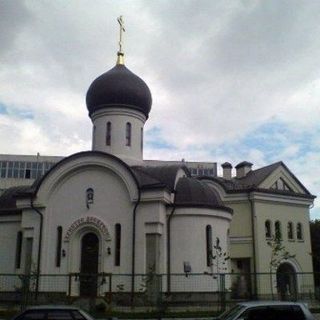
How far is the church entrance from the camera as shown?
68.1ft

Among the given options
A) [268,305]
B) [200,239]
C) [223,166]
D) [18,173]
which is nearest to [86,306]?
[200,239]

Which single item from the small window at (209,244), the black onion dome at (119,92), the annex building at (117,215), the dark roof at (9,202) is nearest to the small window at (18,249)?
the annex building at (117,215)

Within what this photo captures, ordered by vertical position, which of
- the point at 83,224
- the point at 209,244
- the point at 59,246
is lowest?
the point at 59,246

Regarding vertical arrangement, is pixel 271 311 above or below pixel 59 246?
below

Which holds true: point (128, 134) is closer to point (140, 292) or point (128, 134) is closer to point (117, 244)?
point (117, 244)

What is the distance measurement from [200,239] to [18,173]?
45.8m

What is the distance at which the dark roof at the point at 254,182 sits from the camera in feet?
118

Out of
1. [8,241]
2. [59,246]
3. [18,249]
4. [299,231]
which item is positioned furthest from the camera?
[299,231]

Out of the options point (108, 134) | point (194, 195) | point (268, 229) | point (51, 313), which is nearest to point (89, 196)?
point (108, 134)

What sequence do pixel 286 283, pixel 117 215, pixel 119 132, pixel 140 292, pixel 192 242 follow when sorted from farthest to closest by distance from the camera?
1. pixel 119 132
2. pixel 286 283
3. pixel 117 215
4. pixel 192 242
5. pixel 140 292

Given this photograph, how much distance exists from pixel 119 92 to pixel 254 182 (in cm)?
1220

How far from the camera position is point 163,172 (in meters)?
29.2

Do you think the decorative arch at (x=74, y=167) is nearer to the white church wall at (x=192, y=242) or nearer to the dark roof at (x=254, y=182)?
the white church wall at (x=192, y=242)

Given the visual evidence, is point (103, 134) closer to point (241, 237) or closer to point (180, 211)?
point (180, 211)
